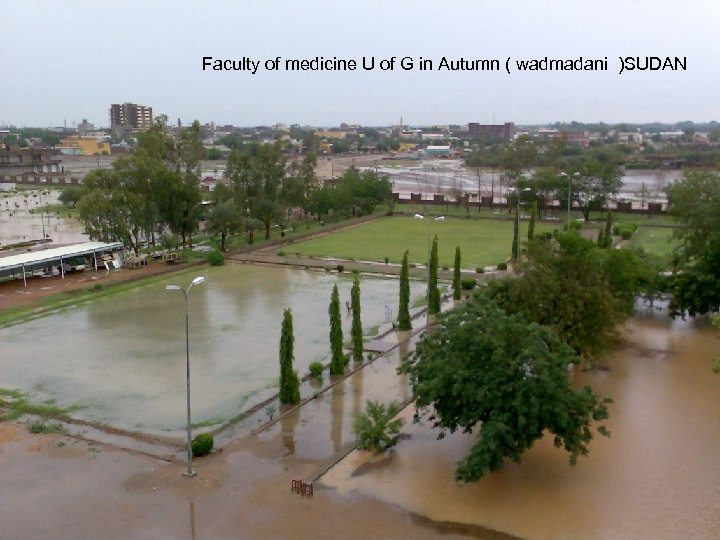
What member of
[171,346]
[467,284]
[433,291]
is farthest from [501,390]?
[467,284]

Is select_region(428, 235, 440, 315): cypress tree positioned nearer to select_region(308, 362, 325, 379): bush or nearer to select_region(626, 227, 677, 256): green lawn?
select_region(308, 362, 325, 379): bush

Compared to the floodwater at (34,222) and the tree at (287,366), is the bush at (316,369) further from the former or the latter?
the floodwater at (34,222)

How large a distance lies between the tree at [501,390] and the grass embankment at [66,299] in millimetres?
20549

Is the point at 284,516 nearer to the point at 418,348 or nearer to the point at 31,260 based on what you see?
the point at 418,348

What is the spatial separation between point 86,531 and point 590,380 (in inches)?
568

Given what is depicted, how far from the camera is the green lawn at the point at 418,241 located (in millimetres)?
41750

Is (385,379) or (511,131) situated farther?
(511,131)

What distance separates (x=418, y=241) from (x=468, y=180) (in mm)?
53257

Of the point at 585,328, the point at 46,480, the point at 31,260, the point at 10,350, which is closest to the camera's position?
the point at 46,480

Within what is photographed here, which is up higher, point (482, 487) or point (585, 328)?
point (585, 328)

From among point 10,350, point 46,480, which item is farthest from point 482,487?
point 10,350

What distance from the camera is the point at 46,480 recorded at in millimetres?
16344

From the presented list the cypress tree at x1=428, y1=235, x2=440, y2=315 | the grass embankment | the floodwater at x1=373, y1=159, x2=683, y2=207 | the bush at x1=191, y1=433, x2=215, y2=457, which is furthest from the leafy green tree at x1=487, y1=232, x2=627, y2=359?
the floodwater at x1=373, y1=159, x2=683, y2=207

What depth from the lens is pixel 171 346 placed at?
25812 mm
